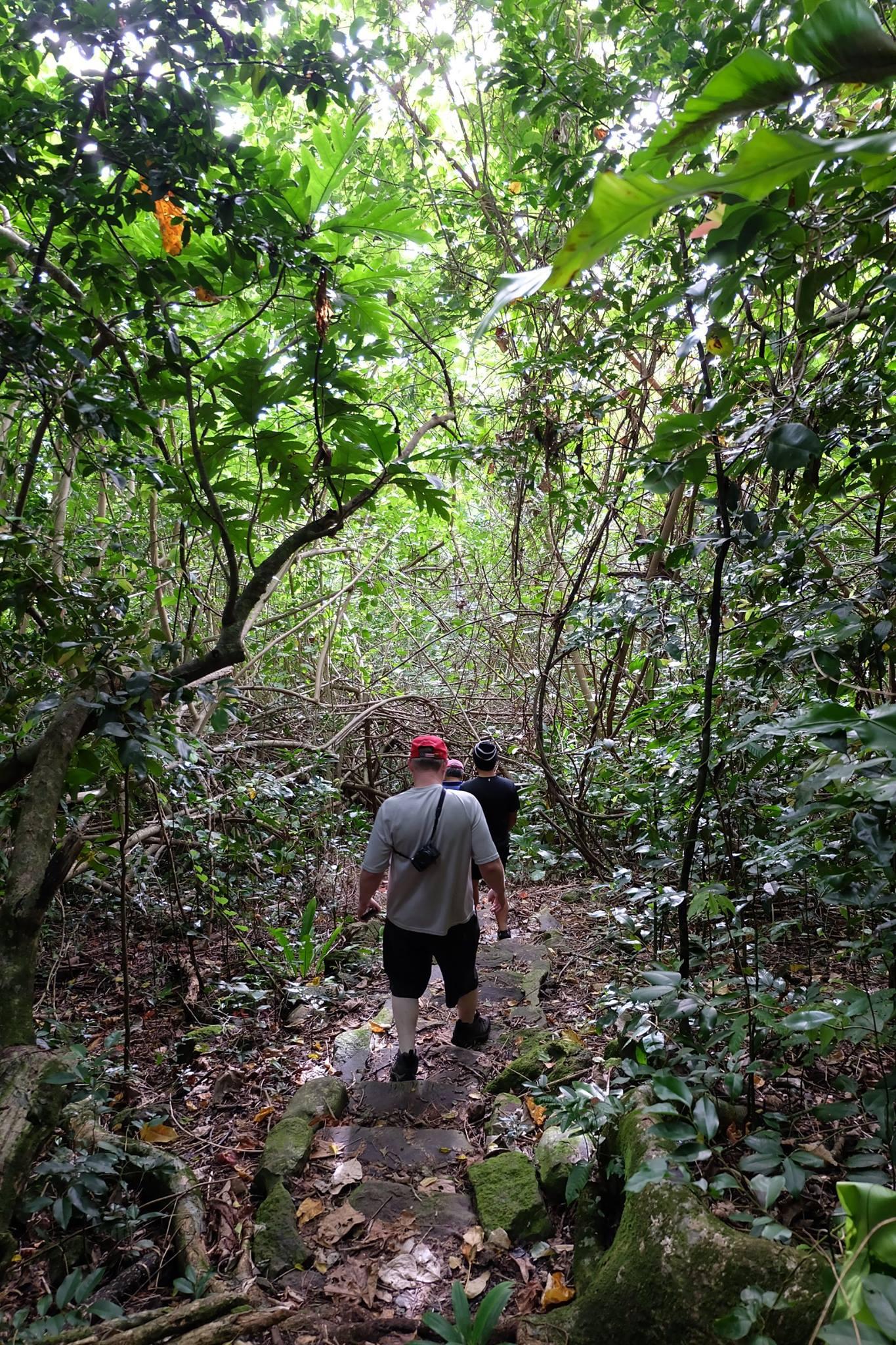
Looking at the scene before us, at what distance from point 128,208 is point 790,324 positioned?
3538 millimetres

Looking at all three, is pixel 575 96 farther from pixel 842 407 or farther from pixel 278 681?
pixel 278 681

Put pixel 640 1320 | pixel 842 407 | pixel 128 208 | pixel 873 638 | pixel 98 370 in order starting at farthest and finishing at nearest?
pixel 98 370 → pixel 128 208 → pixel 842 407 → pixel 873 638 → pixel 640 1320

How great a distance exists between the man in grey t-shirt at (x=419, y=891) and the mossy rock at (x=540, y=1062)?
1.59 ft

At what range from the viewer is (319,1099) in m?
3.51

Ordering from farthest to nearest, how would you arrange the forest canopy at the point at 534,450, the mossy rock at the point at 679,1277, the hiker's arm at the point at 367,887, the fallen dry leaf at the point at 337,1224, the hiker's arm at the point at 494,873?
the hiker's arm at the point at 494,873 < the hiker's arm at the point at 367,887 < the fallen dry leaf at the point at 337,1224 < the forest canopy at the point at 534,450 < the mossy rock at the point at 679,1277

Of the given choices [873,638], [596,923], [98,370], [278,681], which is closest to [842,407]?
[873,638]

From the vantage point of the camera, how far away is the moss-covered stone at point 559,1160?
267 cm

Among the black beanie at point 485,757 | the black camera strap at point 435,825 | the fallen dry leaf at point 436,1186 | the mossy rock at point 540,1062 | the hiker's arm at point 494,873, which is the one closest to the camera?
the fallen dry leaf at point 436,1186

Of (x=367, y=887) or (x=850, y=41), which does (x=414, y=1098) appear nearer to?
(x=367, y=887)

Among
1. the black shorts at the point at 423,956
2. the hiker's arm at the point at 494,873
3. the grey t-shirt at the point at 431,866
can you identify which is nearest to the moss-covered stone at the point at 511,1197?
the black shorts at the point at 423,956

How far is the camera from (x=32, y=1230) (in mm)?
2477

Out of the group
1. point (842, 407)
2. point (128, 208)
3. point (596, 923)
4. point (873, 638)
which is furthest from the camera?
point (596, 923)

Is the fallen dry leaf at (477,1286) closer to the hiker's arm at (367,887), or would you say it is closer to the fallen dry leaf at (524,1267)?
the fallen dry leaf at (524,1267)

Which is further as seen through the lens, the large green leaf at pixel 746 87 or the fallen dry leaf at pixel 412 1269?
the fallen dry leaf at pixel 412 1269
